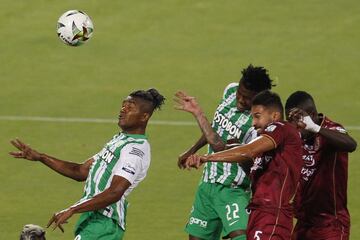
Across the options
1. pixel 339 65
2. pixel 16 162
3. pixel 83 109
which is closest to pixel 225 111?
pixel 16 162

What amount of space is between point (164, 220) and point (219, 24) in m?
7.46

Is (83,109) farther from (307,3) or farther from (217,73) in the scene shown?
(307,3)

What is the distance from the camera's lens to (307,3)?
72.7ft

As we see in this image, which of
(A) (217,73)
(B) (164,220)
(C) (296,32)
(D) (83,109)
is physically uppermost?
(C) (296,32)

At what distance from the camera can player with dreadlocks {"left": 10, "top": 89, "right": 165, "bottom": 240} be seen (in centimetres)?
1066

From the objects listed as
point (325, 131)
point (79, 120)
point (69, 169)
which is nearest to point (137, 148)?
point (69, 169)

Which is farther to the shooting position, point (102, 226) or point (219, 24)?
point (219, 24)

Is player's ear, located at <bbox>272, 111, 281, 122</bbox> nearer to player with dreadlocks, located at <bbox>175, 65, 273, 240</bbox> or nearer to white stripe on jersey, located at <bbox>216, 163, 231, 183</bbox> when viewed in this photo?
player with dreadlocks, located at <bbox>175, 65, 273, 240</bbox>

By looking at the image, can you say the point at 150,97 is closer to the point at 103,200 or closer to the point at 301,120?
the point at 103,200

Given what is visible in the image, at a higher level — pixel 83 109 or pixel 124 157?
pixel 83 109

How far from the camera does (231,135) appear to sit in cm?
1195

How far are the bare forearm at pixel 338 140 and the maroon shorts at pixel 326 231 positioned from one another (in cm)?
81

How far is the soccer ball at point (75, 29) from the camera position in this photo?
15.1m

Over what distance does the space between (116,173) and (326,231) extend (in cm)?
209
